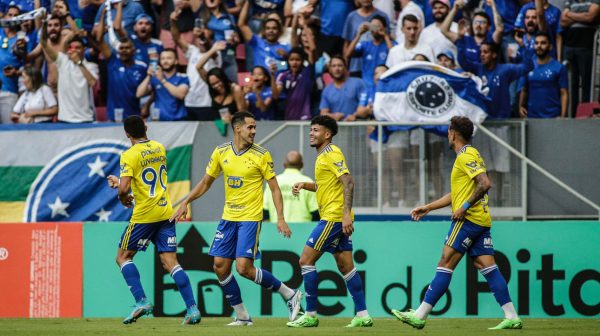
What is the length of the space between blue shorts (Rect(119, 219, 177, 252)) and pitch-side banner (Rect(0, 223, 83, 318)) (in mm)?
2900

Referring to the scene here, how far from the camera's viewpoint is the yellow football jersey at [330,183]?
11.5 metres

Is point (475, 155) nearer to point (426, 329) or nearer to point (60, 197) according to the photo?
point (426, 329)

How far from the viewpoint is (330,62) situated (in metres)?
16.6

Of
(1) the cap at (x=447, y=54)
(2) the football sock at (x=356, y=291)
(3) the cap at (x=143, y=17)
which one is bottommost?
(2) the football sock at (x=356, y=291)

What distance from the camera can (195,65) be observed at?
17.5 meters

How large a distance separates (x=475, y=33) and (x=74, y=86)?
6597mm

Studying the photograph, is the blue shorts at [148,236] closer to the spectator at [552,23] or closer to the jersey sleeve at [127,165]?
the jersey sleeve at [127,165]

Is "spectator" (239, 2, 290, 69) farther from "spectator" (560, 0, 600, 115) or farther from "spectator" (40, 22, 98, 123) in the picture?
"spectator" (560, 0, 600, 115)

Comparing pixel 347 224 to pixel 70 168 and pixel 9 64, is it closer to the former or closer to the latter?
pixel 70 168

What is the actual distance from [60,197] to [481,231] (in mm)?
8159

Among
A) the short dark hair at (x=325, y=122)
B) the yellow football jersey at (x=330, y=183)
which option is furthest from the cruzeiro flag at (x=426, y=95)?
the yellow football jersey at (x=330, y=183)

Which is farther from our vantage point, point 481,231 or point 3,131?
point 3,131

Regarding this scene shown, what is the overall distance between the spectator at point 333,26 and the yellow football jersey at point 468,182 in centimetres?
700

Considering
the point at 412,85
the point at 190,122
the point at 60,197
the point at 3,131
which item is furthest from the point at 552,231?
the point at 3,131
